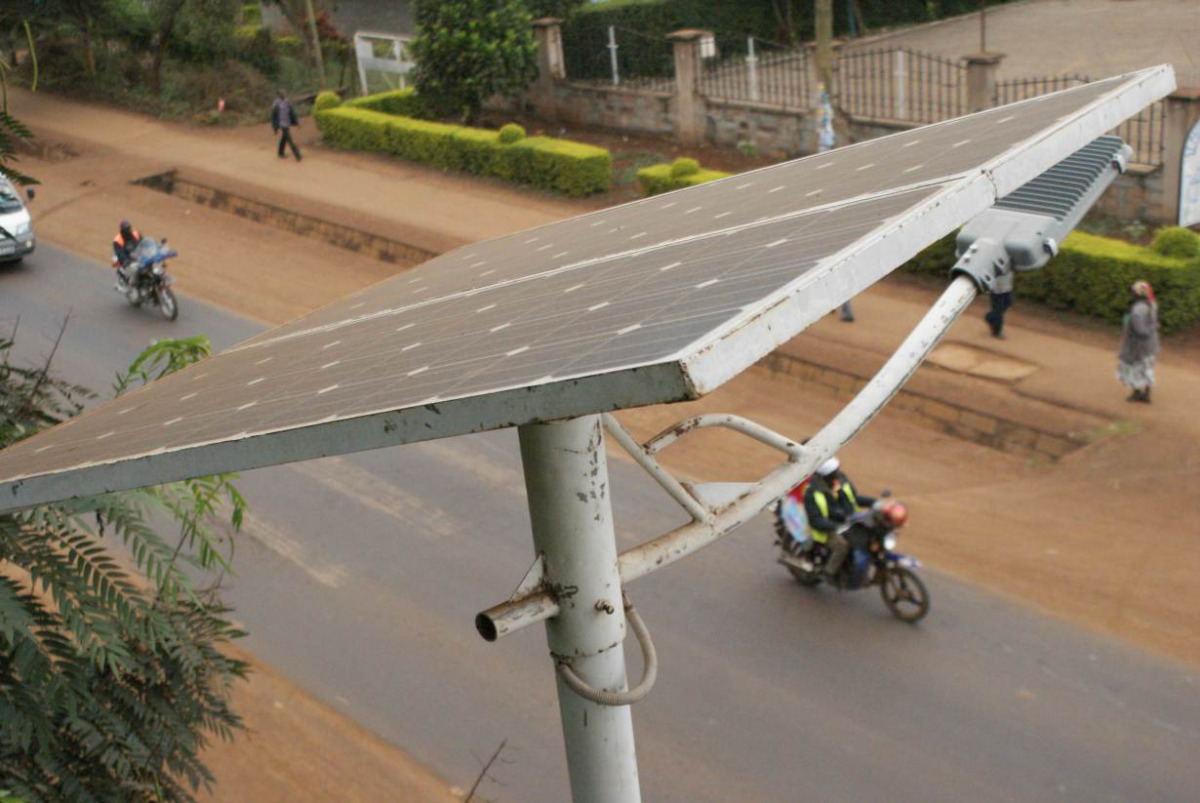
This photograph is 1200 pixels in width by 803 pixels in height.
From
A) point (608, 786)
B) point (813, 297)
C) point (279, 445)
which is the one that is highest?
point (813, 297)

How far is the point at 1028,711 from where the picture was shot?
30.4 feet

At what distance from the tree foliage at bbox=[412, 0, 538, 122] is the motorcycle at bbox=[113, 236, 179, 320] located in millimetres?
9319

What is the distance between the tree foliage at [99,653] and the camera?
16.4ft

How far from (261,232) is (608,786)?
69.7 ft

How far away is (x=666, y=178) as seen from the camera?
821 inches

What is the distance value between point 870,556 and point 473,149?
16.0 metres

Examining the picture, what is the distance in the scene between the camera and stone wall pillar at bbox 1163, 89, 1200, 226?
16.1 meters

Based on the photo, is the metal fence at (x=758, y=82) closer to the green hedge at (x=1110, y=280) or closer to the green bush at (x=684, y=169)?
the green bush at (x=684, y=169)

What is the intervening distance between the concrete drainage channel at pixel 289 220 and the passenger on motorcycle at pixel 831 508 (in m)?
10.9

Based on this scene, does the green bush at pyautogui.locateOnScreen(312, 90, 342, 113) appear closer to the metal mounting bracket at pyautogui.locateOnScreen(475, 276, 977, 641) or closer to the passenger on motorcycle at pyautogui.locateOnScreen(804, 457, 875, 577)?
the passenger on motorcycle at pyautogui.locateOnScreen(804, 457, 875, 577)

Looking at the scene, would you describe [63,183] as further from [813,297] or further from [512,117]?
[813,297]

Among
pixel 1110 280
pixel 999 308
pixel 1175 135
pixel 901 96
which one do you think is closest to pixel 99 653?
pixel 999 308

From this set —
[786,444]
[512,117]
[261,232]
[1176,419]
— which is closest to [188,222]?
[261,232]

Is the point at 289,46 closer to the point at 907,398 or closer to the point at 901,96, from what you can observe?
the point at 901,96
